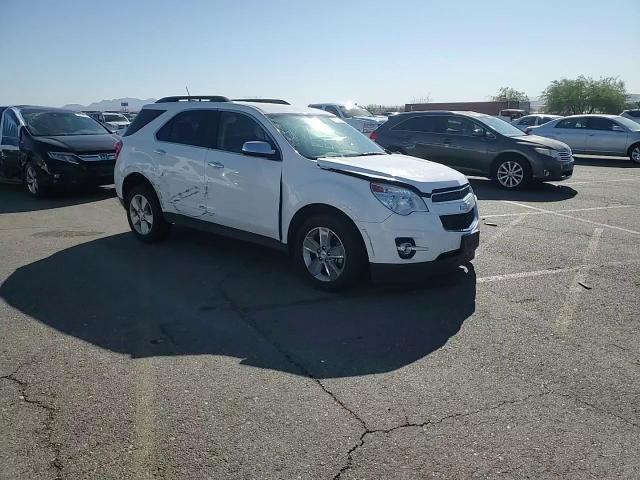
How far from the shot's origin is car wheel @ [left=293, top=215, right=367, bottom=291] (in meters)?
5.07

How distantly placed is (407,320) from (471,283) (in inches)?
49.4

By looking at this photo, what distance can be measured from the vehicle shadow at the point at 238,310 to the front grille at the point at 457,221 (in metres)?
0.66

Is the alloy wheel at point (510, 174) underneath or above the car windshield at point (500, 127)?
underneath

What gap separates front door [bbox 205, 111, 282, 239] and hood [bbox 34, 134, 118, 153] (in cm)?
556

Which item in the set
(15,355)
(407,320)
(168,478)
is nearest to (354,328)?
(407,320)

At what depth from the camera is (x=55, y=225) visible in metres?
8.45

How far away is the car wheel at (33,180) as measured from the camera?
1054 cm

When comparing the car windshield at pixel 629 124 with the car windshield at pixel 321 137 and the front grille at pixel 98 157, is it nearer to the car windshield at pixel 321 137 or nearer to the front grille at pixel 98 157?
the car windshield at pixel 321 137

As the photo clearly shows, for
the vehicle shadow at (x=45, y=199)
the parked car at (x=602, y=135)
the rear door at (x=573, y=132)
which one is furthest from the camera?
the rear door at (x=573, y=132)

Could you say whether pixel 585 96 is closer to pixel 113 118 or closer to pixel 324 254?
pixel 113 118

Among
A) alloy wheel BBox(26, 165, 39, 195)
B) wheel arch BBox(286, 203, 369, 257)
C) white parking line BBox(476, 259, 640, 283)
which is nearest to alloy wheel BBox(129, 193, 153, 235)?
wheel arch BBox(286, 203, 369, 257)

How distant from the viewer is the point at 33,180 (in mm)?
10695

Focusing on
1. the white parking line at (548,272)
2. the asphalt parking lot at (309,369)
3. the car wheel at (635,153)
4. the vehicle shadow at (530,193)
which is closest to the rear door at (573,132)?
the car wheel at (635,153)

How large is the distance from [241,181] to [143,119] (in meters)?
2.22
